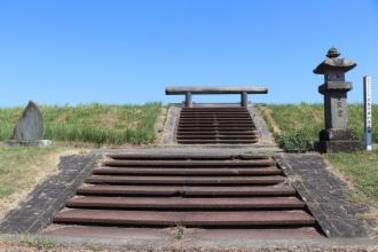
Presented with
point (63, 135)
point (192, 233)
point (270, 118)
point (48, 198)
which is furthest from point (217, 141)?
point (192, 233)

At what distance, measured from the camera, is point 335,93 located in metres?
13.2

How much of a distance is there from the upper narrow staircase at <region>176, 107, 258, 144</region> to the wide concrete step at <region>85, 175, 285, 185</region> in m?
7.91

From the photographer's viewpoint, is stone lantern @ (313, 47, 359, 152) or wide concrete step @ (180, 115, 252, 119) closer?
stone lantern @ (313, 47, 359, 152)

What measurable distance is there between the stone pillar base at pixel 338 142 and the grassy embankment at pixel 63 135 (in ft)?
18.2

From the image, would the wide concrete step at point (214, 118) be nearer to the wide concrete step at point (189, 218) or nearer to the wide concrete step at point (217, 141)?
the wide concrete step at point (217, 141)

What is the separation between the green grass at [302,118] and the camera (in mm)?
18817

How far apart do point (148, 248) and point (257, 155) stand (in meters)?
5.16

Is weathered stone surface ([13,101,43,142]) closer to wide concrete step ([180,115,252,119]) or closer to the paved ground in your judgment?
the paved ground

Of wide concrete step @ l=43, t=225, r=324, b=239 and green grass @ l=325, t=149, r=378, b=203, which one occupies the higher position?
green grass @ l=325, t=149, r=378, b=203

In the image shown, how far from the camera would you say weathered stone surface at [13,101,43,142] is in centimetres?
1395

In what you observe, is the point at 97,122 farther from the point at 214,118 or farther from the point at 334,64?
the point at 334,64

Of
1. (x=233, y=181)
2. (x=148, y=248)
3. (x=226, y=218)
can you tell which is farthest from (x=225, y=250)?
(x=233, y=181)

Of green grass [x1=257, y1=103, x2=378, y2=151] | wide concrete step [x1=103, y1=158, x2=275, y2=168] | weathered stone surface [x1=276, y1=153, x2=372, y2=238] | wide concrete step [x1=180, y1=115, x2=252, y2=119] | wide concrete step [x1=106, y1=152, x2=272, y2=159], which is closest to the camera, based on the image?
weathered stone surface [x1=276, y1=153, x2=372, y2=238]

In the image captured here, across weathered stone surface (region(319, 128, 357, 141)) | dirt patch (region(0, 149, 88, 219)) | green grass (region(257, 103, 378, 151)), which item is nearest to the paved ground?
dirt patch (region(0, 149, 88, 219))
